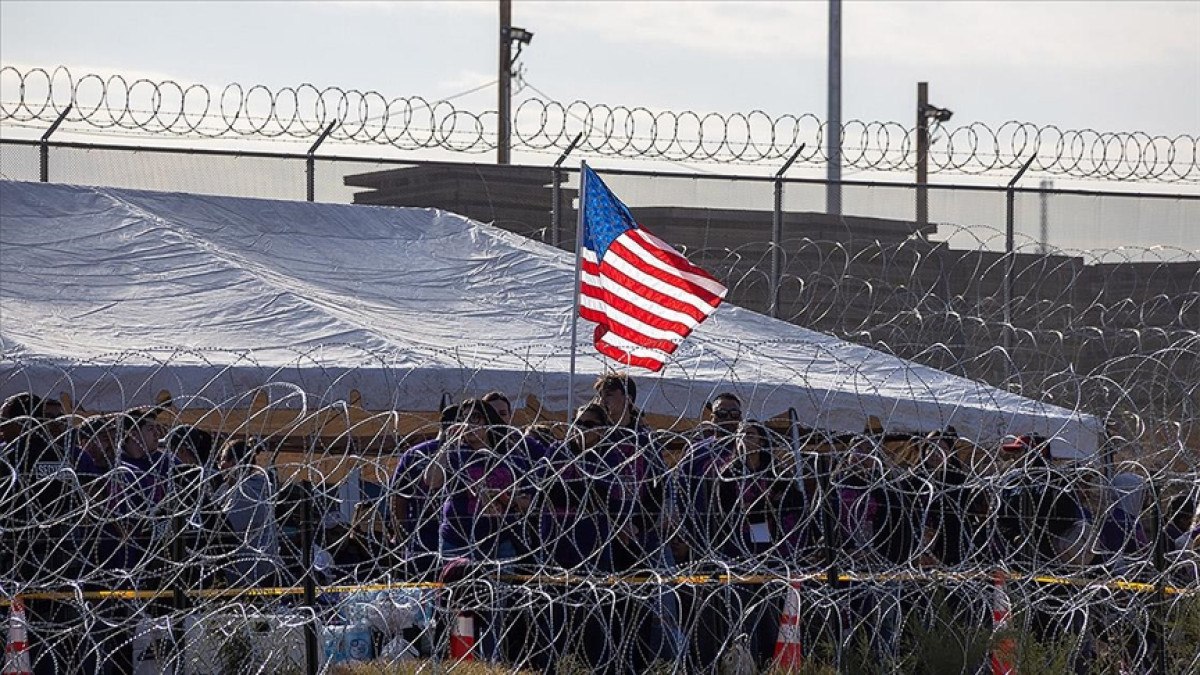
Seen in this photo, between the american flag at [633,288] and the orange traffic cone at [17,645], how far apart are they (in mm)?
3751

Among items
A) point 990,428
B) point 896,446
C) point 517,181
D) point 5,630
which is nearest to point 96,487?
point 5,630

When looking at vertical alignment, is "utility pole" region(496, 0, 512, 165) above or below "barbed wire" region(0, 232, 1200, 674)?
above

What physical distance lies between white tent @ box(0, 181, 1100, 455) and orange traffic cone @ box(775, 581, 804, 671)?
1.26 meters

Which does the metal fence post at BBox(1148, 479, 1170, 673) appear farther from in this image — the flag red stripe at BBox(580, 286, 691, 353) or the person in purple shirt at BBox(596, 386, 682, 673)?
the flag red stripe at BBox(580, 286, 691, 353)

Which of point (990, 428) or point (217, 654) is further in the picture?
point (990, 428)

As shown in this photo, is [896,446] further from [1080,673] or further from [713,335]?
[1080,673]

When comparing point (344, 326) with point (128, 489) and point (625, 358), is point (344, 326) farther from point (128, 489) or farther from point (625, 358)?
point (128, 489)

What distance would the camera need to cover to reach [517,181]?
15.1 m

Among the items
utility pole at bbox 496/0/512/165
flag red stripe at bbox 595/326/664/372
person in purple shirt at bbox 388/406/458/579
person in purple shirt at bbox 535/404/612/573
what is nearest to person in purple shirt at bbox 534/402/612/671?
person in purple shirt at bbox 535/404/612/573

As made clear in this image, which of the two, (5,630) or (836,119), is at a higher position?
(836,119)

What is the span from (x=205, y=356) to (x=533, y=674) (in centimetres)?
325

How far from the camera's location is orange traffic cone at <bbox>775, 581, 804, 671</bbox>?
771 cm

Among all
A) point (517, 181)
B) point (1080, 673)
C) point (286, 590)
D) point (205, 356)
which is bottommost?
point (1080, 673)

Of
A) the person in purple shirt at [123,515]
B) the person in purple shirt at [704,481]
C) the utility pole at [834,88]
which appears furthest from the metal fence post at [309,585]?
the utility pole at [834,88]
